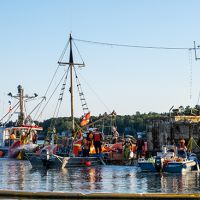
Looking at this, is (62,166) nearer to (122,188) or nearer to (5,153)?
(122,188)

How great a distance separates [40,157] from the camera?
43.8m

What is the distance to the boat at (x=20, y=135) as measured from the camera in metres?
65.2

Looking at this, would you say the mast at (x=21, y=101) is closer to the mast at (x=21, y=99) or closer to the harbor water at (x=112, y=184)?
the mast at (x=21, y=99)

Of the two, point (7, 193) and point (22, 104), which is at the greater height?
point (22, 104)

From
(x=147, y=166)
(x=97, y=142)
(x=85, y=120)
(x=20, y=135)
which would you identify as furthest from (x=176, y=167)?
(x=20, y=135)

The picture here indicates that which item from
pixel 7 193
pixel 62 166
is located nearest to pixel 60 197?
pixel 7 193

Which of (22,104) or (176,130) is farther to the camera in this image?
(22,104)

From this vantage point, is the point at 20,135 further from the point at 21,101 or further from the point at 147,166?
the point at 147,166

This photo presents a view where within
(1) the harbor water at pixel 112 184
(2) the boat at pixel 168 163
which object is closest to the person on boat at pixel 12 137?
(2) the boat at pixel 168 163

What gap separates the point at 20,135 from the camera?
69.2 metres

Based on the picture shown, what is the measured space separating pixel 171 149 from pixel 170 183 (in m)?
12.9

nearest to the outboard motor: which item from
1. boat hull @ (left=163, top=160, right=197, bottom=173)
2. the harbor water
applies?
boat hull @ (left=163, top=160, right=197, bottom=173)

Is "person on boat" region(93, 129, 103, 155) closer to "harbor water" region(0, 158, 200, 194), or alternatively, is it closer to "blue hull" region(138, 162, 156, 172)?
"blue hull" region(138, 162, 156, 172)

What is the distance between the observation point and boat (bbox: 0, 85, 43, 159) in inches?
2566
